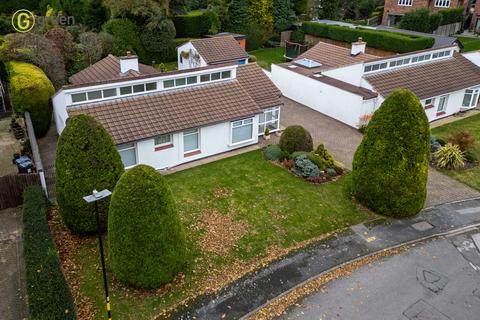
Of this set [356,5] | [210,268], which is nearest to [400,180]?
[210,268]

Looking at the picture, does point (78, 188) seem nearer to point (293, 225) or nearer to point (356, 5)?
point (293, 225)

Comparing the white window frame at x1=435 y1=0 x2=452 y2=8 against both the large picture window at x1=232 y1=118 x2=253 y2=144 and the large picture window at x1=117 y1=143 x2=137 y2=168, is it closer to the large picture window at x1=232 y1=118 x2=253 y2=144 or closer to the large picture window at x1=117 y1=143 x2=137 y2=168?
the large picture window at x1=232 y1=118 x2=253 y2=144

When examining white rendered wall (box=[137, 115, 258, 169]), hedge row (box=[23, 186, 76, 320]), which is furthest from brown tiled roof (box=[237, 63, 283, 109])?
hedge row (box=[23, 186, 76, 320])

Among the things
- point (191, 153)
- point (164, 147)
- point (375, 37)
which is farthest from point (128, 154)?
point (375, 37)

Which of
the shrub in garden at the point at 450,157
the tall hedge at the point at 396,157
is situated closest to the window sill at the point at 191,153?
the tall hedge at the point at 396,157

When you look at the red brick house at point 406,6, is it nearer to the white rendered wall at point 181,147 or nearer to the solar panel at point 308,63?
the solar panel at point 308,63
